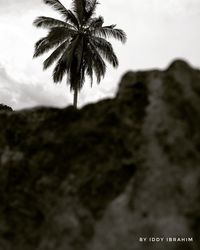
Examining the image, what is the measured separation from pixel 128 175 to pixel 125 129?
0.40m

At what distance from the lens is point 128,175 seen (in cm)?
275

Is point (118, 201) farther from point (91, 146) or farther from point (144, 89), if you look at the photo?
point (144, 89)

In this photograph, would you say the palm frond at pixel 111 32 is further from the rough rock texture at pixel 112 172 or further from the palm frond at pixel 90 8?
the rough rock texture at pixel 112 172

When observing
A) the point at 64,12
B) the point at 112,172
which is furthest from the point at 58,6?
the point at 112,172

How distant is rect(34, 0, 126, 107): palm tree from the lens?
16.7 metres

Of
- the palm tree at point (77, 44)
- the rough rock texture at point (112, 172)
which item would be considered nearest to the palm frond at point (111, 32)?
the palm tree at point (77, 44)

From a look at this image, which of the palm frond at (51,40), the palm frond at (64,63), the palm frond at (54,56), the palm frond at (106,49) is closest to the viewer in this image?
the palm frond at (51,40)

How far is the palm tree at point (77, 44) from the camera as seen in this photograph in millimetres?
16672

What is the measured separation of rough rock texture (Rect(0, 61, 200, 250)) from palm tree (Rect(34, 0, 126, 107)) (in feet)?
44.3

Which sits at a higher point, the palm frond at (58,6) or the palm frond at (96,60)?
the palm frond at (58,6)

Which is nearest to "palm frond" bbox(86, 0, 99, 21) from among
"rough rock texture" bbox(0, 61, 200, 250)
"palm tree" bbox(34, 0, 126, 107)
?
"palm tree" bbox(34, 0, 126, 107)

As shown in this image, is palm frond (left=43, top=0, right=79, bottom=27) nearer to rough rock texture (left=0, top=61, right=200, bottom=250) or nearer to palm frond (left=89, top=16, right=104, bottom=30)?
palm frond (left=89, top=16, right=104, bottom=30)

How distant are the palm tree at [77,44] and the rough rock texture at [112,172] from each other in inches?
532

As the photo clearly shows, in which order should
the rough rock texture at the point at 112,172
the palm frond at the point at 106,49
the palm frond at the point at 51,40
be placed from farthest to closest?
the palm frond at the point at 106,49, the palm frond at the point at 51,40, the rough rock texture at the point at 112,172
